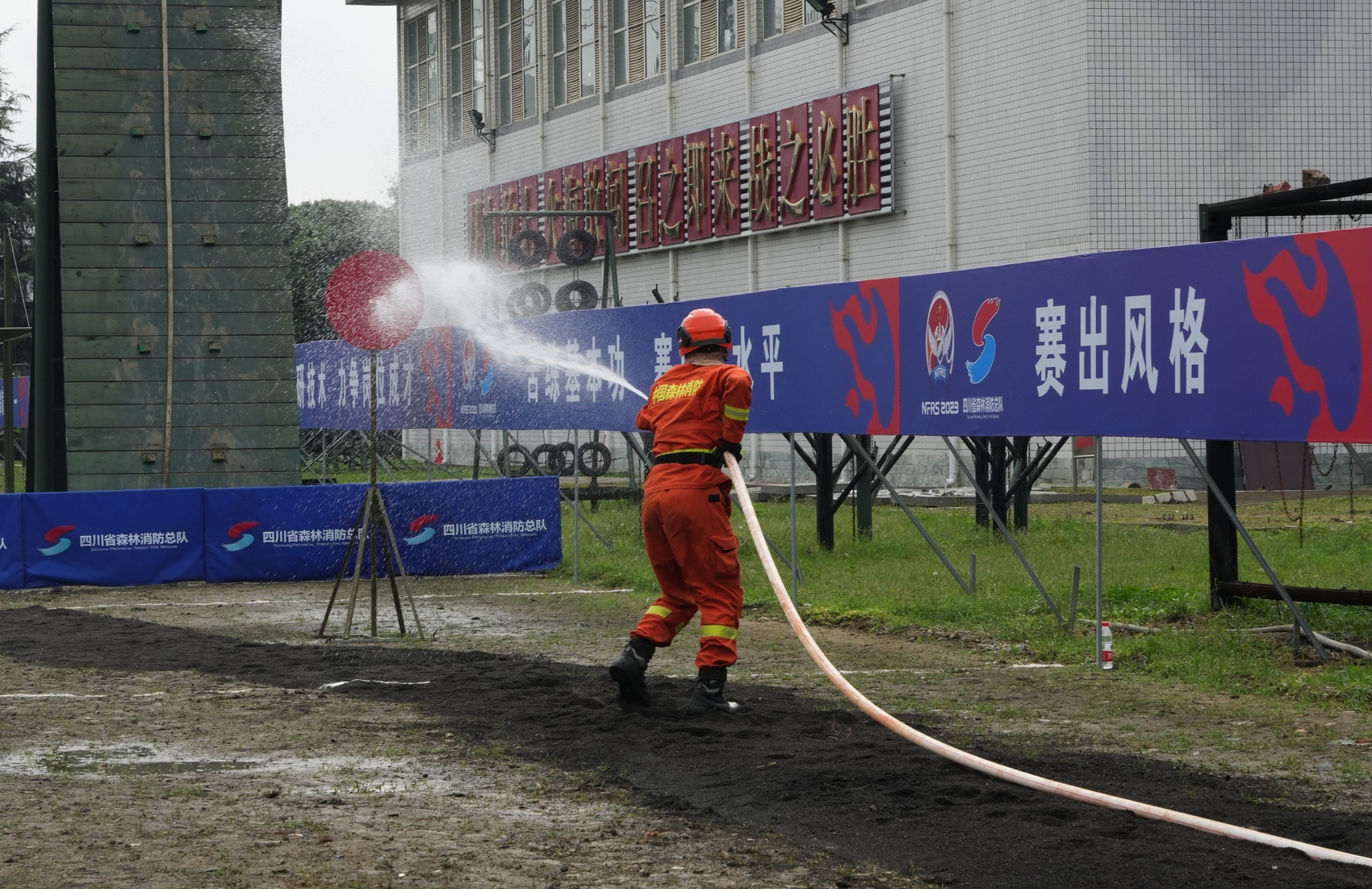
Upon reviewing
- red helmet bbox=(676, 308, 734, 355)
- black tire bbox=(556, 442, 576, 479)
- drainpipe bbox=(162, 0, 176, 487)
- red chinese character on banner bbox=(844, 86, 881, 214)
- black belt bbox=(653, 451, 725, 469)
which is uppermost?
red chinese character on banner bbox=(844, 86, 881, 214)

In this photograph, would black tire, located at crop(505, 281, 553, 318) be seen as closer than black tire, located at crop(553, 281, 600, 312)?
No

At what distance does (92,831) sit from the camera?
6250 millimetres

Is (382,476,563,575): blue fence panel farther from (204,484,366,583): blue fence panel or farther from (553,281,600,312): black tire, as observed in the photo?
(553,281,600,312): black tire

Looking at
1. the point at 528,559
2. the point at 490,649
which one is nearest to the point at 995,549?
the point at 528,559

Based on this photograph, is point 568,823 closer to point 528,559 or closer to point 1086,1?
point 528,559

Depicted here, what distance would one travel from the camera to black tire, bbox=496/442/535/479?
24.4 metres

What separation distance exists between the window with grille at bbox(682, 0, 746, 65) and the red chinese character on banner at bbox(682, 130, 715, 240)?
1.95 meters

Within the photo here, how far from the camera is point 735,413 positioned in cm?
871

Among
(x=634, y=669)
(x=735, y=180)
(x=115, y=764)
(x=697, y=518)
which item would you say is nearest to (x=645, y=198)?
(x=735, y=180)

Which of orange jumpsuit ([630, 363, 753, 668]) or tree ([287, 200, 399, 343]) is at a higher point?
tree ([287, 200, 399, 343])

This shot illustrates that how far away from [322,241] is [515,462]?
107 feet

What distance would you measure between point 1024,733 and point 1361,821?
2112 mm

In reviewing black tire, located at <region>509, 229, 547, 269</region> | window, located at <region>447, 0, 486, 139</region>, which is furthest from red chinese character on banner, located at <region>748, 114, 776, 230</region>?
window, located at <region>447, 0, 486, 139</region>

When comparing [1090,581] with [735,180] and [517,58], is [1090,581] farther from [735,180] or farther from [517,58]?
[517,58]
